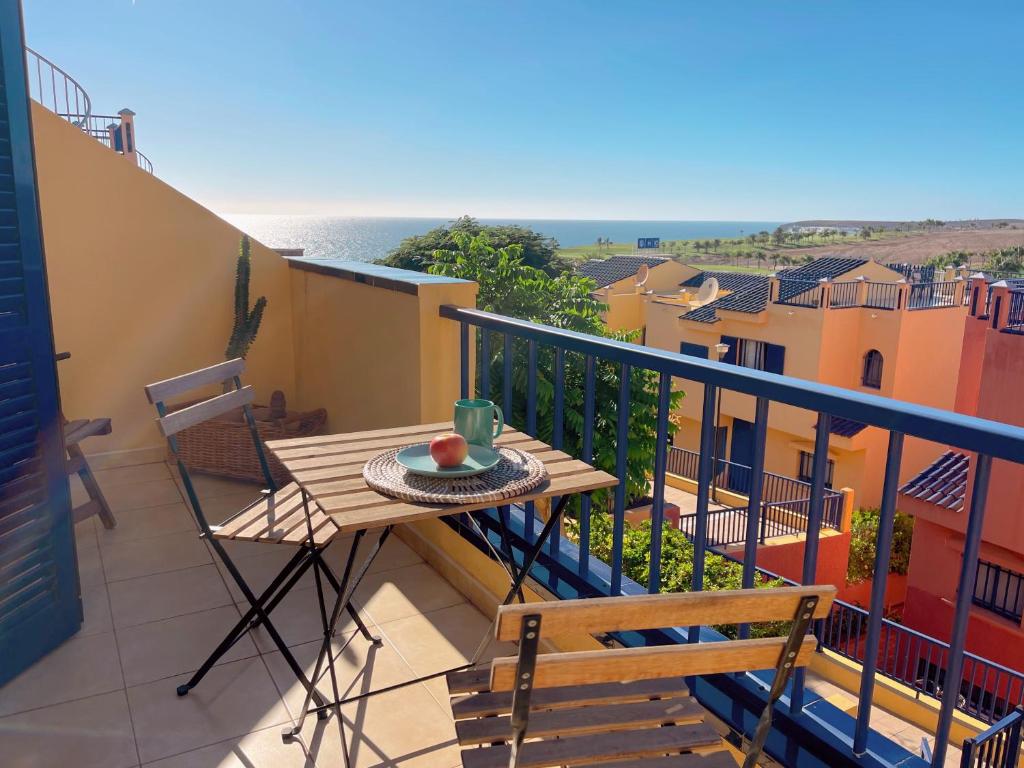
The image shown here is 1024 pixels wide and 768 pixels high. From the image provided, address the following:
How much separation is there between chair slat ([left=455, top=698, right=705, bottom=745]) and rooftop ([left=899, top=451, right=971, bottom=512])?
1067cm

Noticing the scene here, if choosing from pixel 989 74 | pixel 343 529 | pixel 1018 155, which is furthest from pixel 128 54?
pixel 1018 155

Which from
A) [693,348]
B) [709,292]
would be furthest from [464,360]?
[693,348]

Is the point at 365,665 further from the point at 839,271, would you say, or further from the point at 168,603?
the point at 839,271

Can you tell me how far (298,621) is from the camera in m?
2.71

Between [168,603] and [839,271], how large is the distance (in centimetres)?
2271

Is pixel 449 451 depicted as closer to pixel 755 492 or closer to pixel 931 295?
pixel 755 492

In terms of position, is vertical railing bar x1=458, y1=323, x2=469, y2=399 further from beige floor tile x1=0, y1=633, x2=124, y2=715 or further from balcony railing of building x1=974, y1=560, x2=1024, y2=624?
balcony railing of building x1=974, y1=560, x2=1024, y2=624

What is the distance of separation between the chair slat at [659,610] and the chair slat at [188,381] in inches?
61.8

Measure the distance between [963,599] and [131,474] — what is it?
4.21 m

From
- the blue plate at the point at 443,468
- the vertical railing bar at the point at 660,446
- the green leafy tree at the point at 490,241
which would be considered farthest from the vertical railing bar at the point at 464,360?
the green leafy tree at the point at 490,241

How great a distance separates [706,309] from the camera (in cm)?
2283

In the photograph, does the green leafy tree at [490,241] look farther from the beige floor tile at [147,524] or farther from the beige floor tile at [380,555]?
the beige floor tile at [380,555]

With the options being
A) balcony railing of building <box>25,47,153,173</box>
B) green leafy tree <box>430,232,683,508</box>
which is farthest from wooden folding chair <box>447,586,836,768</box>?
green leafy tree <box>430,232,683,508</box>

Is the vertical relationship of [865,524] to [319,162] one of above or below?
below
